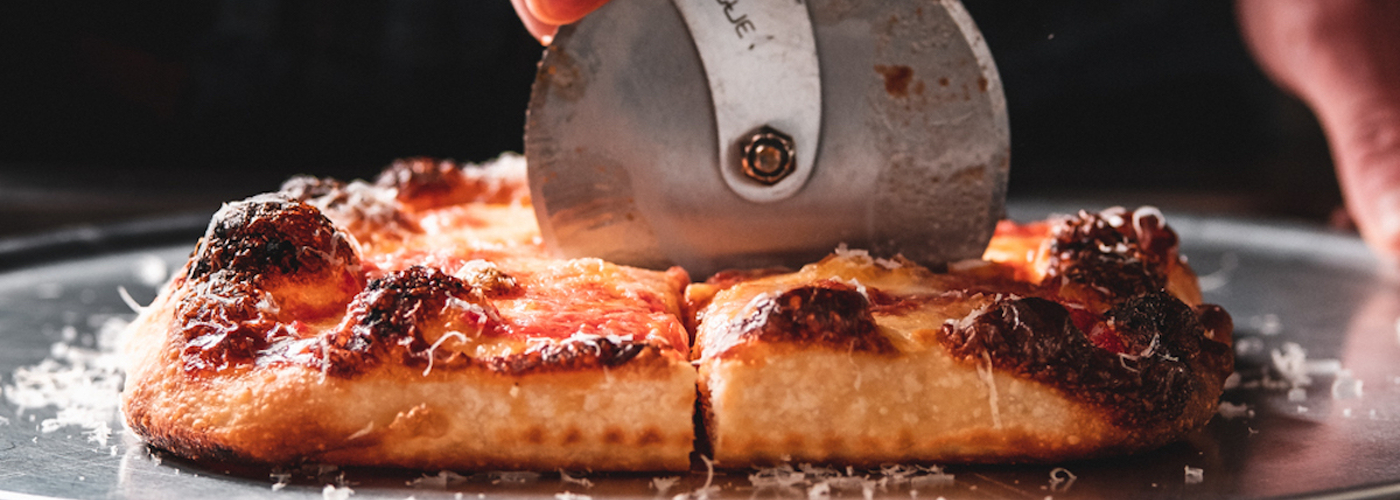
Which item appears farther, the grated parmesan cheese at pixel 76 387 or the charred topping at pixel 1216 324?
the charred topping at pixel 1216 324

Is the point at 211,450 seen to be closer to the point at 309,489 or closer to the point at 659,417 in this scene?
the point at 309,489

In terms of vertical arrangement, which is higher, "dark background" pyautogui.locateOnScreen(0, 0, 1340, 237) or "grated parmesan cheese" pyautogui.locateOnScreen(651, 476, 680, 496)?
"dark background" pyautogui.locateOnScreen(0, 0, 1340, 237)

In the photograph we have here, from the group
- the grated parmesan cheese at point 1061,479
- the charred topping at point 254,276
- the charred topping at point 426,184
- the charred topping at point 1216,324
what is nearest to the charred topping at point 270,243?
the charred topping at point 254,276

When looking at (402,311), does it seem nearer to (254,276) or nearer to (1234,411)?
(254,276)

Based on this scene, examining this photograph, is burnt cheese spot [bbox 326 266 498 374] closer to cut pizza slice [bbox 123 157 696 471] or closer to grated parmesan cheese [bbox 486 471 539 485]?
cut pizza slice [bbox 123 157 696 471]

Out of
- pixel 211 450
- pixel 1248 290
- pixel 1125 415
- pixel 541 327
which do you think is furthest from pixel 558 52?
pixel 1248 290

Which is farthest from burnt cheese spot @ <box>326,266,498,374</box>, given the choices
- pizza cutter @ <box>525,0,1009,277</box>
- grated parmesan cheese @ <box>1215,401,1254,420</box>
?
grated parmesan cheese @ <box>1215,401,1254,420</box>

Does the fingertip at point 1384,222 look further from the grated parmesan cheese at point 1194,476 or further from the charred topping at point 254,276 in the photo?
the charred topping at point 254,276
